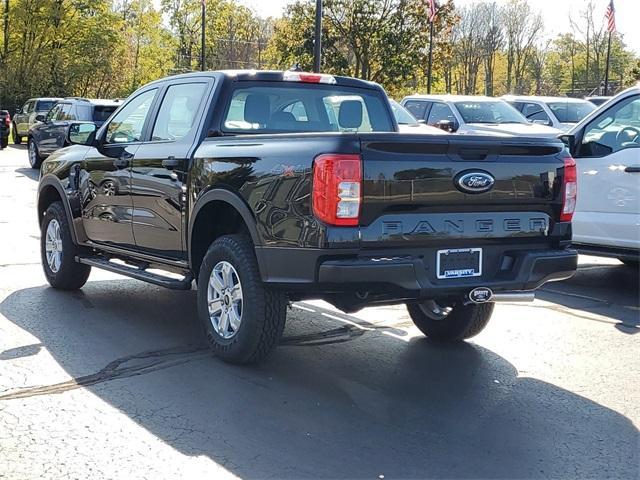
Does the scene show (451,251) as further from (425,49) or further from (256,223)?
(425,49)

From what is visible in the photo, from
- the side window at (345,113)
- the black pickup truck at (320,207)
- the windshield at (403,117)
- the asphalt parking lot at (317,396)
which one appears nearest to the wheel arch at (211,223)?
the black pickup truck at (320,207)

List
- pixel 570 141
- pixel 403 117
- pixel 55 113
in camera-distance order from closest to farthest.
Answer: pixel 570 141
pixel 403 117
pixel 55 113

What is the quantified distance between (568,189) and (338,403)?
6.46 feet

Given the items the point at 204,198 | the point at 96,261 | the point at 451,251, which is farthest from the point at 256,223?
the point at 96,261

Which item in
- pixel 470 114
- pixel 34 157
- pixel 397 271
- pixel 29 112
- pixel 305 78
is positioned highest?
pixel 29 112

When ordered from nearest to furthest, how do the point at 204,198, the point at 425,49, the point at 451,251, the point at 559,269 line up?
the point at 451,251, the point at 559,269, the point at 204,198, the point at 425,49

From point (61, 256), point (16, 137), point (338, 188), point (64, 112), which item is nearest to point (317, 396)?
point (338, 188)

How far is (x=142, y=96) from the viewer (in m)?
6.88

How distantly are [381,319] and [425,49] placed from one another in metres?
37.5

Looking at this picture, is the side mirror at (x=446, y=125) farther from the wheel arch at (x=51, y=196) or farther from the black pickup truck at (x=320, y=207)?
the wheel arch at (x=51, y=196)

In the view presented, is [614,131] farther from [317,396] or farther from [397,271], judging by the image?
[317,396]

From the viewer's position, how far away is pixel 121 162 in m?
6.56

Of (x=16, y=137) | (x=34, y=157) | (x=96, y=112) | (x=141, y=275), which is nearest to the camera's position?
(x=141, y=275)

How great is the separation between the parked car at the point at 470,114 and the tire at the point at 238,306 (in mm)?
10193
